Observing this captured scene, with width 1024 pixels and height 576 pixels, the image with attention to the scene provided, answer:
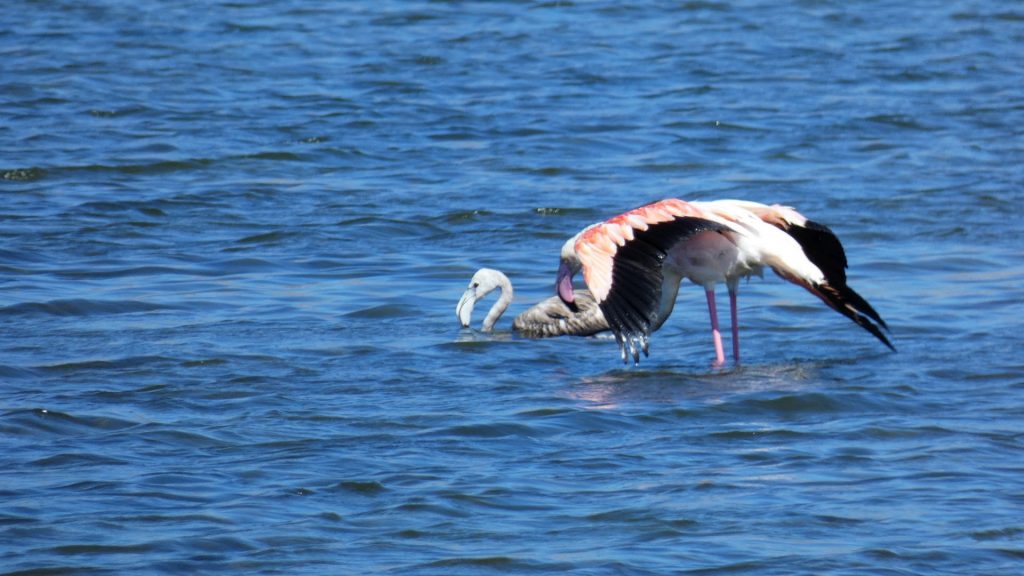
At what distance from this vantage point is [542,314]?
9805 mm

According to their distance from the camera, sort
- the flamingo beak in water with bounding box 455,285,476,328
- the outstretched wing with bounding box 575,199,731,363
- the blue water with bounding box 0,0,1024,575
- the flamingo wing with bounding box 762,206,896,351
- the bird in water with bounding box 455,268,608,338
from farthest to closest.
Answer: the bird in water with bounding box 455,268,608,338 → the flamingo beak in water with bounding box 455,285,476,328 → the flamingo wing with bounding box 762,206,896,351 → the outstretched wing with bounding box 575,199,731,363 → the blue water with bounding box 0,0,1024,575

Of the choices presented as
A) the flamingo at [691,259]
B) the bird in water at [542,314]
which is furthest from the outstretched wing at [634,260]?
the bird in water at [542,314]

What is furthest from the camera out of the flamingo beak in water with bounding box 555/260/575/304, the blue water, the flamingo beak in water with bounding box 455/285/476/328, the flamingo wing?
the flamingo beak in water with bounding box 455/285/476/328

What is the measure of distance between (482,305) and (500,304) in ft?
3.36

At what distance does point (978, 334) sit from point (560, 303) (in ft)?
7.42

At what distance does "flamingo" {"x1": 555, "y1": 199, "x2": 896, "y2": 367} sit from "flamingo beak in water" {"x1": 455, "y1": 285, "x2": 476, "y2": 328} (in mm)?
841

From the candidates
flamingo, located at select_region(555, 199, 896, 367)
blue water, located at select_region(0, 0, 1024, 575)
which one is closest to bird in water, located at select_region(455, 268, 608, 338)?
blue water, located at select_region(0, 0, 1024, 575)

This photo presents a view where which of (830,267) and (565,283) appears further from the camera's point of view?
(565,283)

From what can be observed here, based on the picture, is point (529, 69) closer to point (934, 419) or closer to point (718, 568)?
point (934, 419)

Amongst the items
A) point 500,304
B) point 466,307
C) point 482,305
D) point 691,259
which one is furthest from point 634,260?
point 482,305

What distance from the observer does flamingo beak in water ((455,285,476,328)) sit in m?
9.56

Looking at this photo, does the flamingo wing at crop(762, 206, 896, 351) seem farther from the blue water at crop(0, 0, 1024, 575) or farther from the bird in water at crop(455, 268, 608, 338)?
the bird in water at crop(455, 268, 608, 338)

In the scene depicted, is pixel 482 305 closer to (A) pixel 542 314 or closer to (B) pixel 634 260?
(A) pixel 542 314

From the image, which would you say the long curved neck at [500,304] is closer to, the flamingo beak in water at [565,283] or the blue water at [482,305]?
the blue water at [482,305]
